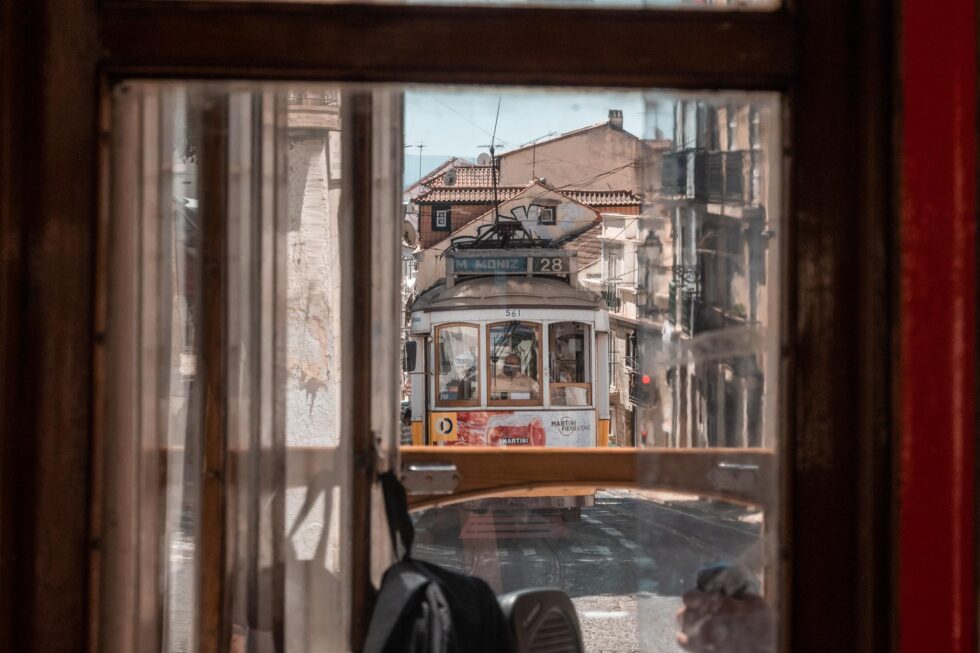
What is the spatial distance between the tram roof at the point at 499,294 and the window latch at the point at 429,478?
17.5 feet

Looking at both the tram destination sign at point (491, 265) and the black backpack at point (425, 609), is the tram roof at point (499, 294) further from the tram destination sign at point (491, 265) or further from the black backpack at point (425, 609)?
the black backpack at point (425, 609)

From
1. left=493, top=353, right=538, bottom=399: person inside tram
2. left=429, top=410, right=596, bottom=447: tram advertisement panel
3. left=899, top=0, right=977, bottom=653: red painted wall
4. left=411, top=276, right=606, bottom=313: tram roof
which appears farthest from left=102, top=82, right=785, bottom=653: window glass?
left=493, top=353, right=538, bottom=399: person inside tram

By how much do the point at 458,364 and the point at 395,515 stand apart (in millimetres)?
5975

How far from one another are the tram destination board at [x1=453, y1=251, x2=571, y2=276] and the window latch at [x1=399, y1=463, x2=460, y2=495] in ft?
15.9

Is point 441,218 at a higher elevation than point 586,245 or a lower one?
higher

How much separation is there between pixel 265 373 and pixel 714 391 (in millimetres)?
544

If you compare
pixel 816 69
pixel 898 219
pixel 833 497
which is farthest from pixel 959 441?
pixel 816 69

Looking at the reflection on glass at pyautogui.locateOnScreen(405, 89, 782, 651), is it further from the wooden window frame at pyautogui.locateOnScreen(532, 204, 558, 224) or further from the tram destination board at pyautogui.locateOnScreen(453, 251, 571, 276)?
the tram destination board at pyautogui.locateOnScreen(453, 251, 571, 276)

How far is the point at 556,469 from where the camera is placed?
1279 millimetres

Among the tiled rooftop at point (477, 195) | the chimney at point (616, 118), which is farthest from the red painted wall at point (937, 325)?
the tiled rooftop at point (477, 195)

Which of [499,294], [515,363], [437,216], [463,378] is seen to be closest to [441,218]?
[437,216]

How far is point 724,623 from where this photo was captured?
42.6 inches

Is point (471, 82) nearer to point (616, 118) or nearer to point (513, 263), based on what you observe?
point (616, 118)

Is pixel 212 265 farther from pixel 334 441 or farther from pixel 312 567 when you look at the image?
pixel 312 567
